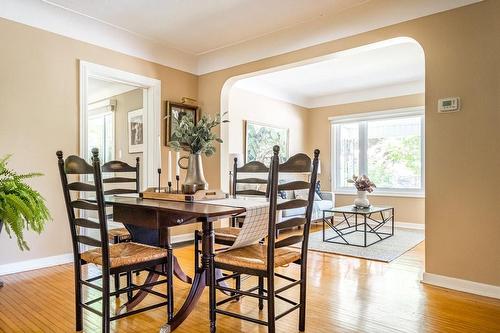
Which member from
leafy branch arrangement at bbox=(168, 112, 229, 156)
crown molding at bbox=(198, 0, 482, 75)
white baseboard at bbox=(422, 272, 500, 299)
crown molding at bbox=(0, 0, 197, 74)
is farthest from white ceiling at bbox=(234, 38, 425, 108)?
white baseboard at bbox=(422, 272, 500, 299)

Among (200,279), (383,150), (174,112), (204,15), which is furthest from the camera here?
(383,150)

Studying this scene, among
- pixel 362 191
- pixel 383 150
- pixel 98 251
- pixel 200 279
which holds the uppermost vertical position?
pixel 383 150

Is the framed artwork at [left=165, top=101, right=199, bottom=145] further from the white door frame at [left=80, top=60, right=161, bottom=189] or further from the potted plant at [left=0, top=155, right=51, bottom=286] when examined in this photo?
the potted plant at [left=0, top=155, right=51, bottom=286]

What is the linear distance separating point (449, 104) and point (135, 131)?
416cm

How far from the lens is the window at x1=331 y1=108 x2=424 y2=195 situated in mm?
6141

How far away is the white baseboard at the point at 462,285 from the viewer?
2.65 meters

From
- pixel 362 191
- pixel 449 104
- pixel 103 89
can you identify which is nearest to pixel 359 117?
pixel 362 191

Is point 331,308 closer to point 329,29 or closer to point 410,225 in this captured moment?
point 329,29

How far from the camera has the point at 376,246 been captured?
442 cm

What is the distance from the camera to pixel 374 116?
21.4ft

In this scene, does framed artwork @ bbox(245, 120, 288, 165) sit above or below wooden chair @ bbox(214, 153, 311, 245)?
above

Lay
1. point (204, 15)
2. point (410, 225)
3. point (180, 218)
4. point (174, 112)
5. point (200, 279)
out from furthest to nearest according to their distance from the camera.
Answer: point (410, 225) < point (174, 112) < point (204, 15) < point (200, 279) < point (180, 218)

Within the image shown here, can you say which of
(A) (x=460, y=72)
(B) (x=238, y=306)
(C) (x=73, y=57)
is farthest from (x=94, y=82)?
(A) (x=460, y=72)

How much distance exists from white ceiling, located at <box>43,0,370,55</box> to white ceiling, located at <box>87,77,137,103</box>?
1.67 m
